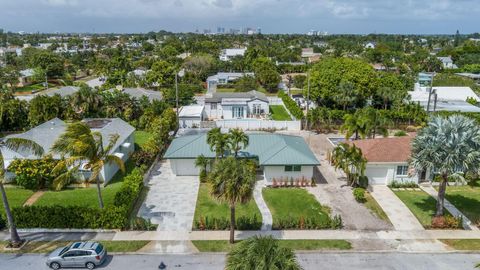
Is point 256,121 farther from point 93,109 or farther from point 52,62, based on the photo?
point 52,62

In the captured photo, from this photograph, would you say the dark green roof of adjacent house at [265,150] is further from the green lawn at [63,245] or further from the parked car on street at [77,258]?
the parked car on street at [77,258]

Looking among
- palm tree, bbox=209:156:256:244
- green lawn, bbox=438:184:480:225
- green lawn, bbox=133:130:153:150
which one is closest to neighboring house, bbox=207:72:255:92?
green lawn, bbox=133:130:153:150

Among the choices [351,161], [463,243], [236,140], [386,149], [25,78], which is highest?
[25,78]

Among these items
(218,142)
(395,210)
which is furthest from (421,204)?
(218,142)

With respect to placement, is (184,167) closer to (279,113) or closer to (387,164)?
(387,164)

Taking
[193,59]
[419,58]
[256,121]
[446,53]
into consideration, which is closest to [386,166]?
[256,121]

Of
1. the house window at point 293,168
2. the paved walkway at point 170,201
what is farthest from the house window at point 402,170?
the paved walkway at point 170,201
